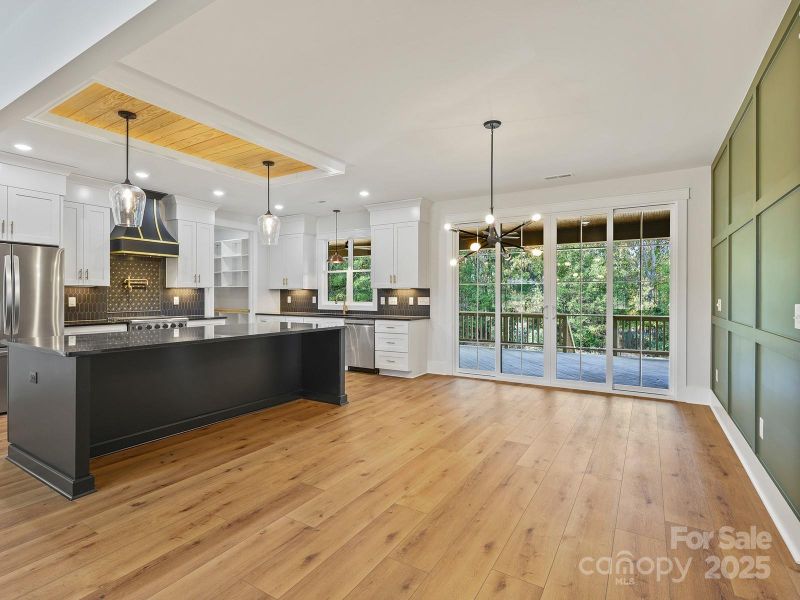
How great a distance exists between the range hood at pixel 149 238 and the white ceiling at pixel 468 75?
1.09m

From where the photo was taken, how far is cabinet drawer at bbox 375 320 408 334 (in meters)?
6.28

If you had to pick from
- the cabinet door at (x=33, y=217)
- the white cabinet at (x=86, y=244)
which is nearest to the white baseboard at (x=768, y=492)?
the cabinet door at (x=33, y=217)

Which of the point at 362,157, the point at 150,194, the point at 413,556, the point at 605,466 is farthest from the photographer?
the point at 150,194

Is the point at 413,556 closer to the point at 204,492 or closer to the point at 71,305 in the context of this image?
the point at 204,492

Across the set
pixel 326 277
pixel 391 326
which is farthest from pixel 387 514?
pixel 326 277

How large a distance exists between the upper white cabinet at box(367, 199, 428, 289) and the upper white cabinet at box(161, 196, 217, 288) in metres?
2.48

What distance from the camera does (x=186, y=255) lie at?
631 cm

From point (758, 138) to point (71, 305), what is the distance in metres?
7.03

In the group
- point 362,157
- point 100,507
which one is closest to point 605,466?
point 100,507

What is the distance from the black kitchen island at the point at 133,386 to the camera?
265 cm

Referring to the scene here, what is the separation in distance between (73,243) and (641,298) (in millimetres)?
6837

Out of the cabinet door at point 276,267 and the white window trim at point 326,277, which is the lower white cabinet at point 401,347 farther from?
the cabinet door at point 276,267

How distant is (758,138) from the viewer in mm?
2812

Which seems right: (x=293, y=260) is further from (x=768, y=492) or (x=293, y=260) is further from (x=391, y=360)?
(x=768, y=492)
